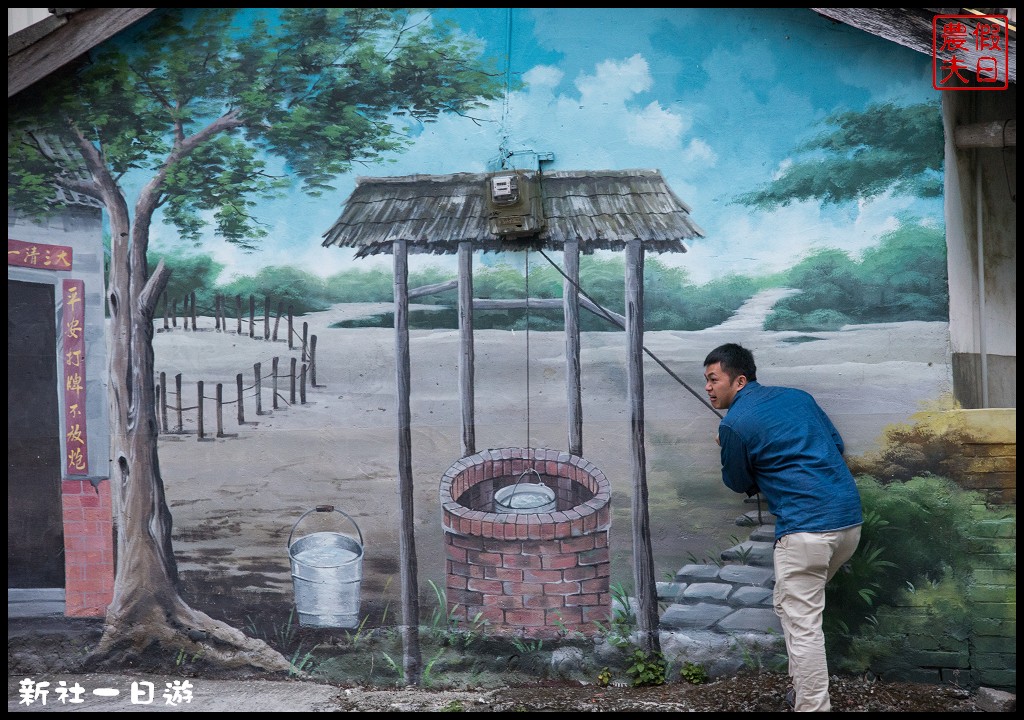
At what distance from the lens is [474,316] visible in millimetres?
4270

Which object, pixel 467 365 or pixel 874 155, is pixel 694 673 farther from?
pixel 874 155

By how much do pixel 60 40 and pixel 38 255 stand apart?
1272 mm

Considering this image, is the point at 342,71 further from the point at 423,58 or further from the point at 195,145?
the point at 195,145

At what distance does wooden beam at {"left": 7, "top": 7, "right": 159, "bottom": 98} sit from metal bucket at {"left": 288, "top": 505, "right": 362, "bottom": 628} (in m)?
2.94

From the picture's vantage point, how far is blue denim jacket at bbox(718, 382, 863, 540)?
352 centimetres

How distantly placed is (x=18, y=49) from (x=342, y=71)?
1.74 m

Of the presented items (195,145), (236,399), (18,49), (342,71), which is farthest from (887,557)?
(18,49)

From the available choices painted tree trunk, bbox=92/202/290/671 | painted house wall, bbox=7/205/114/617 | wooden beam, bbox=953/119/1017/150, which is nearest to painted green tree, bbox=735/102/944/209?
wooden beam, bbox=953/119/1017/150

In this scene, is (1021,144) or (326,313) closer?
(1021,144)

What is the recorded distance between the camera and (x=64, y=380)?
449 centimetres

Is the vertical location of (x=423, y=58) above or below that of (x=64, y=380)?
above

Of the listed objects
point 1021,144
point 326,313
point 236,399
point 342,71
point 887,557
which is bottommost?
point 887,557

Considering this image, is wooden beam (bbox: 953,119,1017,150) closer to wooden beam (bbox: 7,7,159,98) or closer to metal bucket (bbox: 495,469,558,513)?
metal bucket (bbox: 495,469,558,513)

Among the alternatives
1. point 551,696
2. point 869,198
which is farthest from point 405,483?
point 869,198
